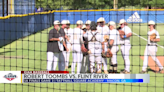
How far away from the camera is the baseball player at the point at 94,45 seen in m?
9.09

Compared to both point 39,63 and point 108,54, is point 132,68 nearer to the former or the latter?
point 108,54

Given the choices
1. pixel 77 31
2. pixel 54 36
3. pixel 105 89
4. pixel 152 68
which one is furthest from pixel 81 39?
pixel 152 68

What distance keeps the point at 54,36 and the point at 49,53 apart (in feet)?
1.74

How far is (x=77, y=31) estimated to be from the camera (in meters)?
9.02

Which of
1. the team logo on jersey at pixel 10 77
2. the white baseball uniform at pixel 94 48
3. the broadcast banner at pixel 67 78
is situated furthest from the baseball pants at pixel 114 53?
the team logo on jersey at pixel 10 77

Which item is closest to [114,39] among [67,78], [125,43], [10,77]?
[125,43]

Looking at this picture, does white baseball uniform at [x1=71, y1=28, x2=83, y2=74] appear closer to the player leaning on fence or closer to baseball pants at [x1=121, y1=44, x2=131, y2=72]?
the player leaning on fence

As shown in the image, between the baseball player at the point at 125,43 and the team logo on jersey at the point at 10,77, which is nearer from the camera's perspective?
the team logo on jersey at the point at 10,77

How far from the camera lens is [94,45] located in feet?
30.2

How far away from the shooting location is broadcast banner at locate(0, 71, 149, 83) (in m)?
7.25

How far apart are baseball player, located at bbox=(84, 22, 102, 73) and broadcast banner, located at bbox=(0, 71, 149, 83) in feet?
6.19

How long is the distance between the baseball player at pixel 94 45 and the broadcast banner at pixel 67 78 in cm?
189

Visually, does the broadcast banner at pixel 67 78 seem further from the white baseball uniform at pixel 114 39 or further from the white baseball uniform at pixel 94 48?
the white baseball uniform at pixel 114 39

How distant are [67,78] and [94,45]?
2089 millimetres
